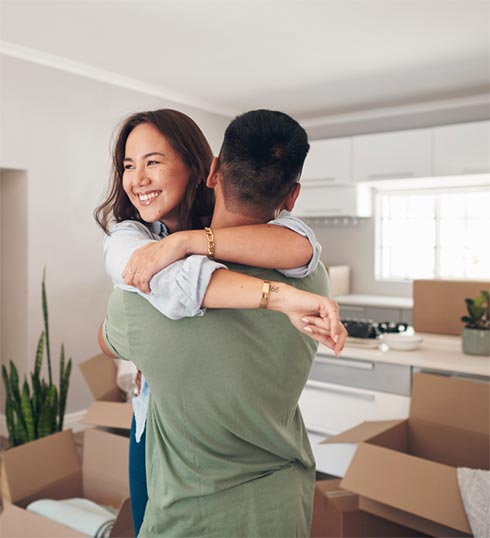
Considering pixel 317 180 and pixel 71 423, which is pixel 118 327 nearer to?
pixel 71 423

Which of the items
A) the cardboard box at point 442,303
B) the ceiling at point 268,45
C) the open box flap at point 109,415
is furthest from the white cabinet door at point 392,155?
the open box flap at point 109,415

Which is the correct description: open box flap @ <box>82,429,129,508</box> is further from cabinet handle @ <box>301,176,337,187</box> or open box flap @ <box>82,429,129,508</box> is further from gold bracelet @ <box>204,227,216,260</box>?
cabinet handle @ <box>301,176,337,187</box>

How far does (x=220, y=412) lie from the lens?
90 cm

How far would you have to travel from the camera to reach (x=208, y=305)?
2.74 ft

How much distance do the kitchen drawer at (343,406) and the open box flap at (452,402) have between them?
0.46 meters

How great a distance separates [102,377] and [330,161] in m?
3.88

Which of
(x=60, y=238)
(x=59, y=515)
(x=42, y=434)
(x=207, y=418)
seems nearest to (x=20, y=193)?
(x=60, y=238)

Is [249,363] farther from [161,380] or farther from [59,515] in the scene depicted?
[59,515]

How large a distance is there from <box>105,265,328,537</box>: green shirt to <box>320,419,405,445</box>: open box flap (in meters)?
0.94

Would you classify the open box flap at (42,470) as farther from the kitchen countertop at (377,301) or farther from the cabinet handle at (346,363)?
the kitchen countertop at (377,301)

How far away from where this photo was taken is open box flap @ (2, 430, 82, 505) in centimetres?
189

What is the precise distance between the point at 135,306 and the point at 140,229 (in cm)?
28

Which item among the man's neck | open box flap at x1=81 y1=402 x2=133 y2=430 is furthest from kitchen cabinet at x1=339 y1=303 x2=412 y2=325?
the man's neck

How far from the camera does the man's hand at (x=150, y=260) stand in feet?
2.82
